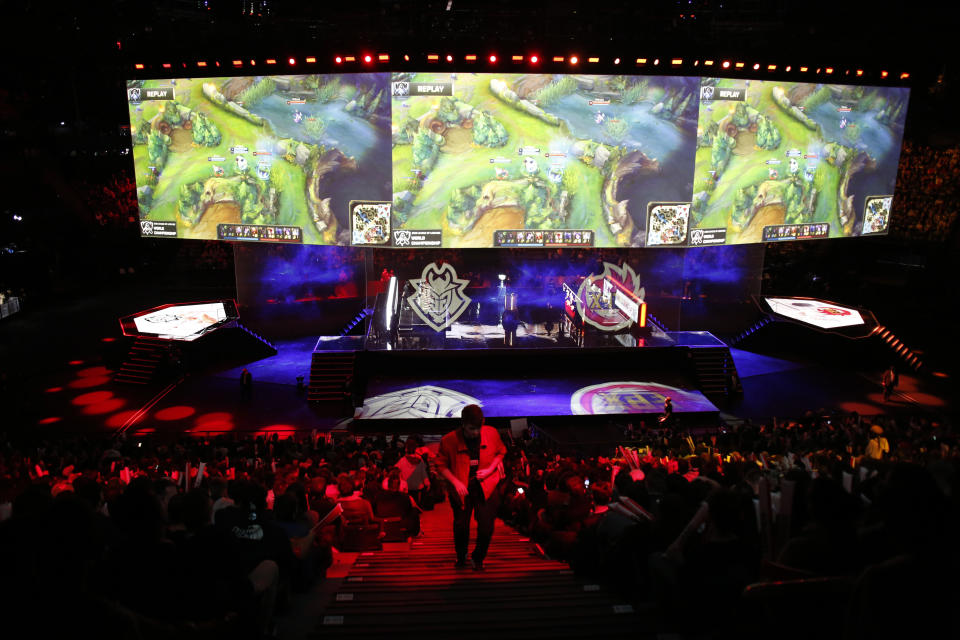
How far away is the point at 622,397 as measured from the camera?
20281mm

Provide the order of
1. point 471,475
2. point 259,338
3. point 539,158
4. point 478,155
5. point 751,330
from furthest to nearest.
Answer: point 751,330, point 259,338, point 539,158, point 478,155, point 471,475

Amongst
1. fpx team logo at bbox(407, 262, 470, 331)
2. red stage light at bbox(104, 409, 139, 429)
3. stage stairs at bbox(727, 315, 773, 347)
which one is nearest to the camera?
red stage light at bbox(104, 409, 139, 429)

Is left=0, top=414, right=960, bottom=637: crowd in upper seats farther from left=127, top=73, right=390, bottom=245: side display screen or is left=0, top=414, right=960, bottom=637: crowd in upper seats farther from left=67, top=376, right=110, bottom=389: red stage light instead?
A: left=127, top=73, right=390, bottom=245: side display screen

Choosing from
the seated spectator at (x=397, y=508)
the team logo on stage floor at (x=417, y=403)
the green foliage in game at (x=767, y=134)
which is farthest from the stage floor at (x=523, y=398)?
the seated spectator at (x=397, y=508)

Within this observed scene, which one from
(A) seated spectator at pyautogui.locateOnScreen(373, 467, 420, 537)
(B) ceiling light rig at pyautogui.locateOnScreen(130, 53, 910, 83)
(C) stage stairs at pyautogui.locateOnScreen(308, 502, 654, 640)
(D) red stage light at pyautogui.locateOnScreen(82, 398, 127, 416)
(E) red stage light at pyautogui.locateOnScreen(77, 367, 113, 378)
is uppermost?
(B) ceiling light rig at pyautogui.locateOnScreen(130, 53, 910, 83)

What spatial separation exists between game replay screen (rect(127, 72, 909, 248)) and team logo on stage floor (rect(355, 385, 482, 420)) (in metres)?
5.34

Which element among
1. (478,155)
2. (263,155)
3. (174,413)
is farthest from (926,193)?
(174,413)

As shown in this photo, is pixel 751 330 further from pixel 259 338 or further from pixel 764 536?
pixel 764 536

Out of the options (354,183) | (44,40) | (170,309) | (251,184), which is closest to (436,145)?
(354,183)

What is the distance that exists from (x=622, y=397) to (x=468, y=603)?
16.0 metres

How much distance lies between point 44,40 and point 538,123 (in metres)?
25.0

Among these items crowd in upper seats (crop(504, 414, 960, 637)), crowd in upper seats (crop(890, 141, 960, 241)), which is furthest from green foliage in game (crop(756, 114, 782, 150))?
crowd in upper seats (crop(504, 414, 960, 637))

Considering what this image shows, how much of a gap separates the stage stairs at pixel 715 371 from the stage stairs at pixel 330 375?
10697 mm

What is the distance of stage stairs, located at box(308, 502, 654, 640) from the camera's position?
14.0ft
